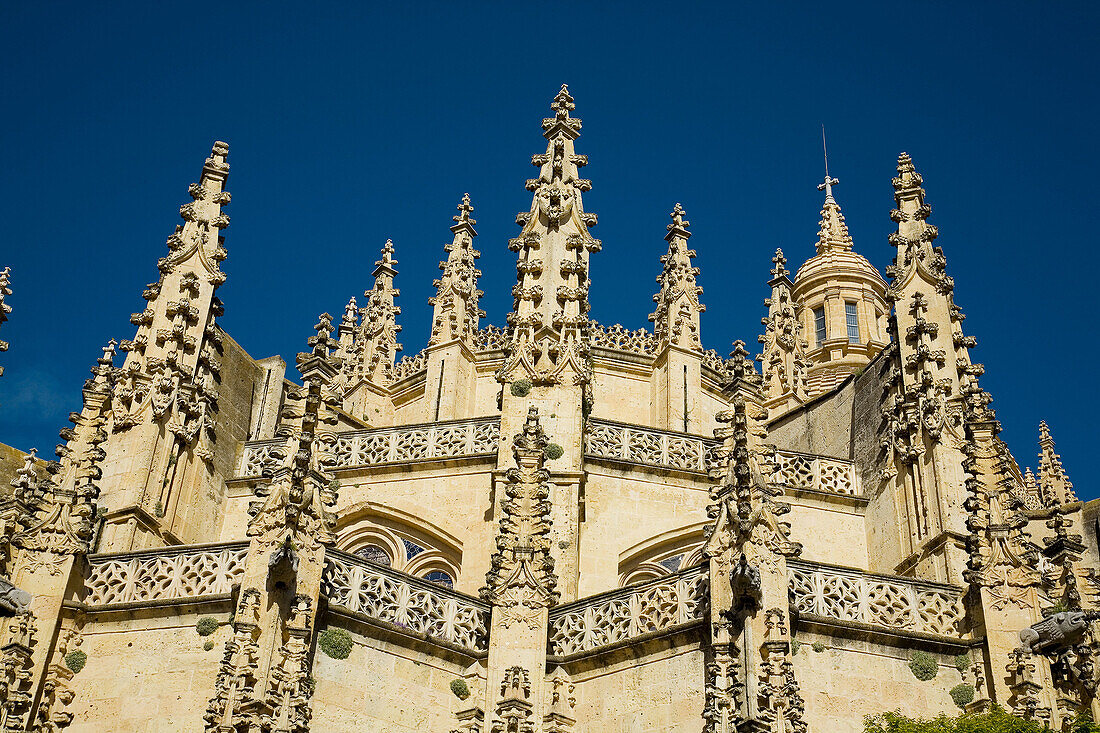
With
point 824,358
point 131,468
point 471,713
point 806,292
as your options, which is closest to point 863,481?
point 471,713

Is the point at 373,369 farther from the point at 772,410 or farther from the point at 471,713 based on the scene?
the point at 471,713

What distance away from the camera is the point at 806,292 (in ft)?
172

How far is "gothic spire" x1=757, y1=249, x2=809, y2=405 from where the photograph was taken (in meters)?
36.0

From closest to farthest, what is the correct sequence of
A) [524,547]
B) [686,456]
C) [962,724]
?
[962,724] < [524,547] < [686,456]

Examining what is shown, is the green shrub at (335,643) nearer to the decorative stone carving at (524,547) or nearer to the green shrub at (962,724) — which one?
the decorative stone carving at (524,547)

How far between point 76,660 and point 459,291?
16.8 m

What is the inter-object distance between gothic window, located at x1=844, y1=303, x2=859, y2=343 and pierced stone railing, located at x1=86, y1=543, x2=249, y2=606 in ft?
109

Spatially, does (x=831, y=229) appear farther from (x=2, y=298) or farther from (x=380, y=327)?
(x=2, y=298)

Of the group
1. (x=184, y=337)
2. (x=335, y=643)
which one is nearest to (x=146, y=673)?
(x=335, y=643)

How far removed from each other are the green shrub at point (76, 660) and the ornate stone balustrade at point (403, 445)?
23.1 feet

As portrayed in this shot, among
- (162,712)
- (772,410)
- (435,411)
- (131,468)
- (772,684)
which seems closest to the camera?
(772,684)

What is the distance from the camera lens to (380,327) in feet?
124

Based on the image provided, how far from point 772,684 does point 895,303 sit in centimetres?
1110

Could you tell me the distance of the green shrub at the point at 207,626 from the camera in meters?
20.0
